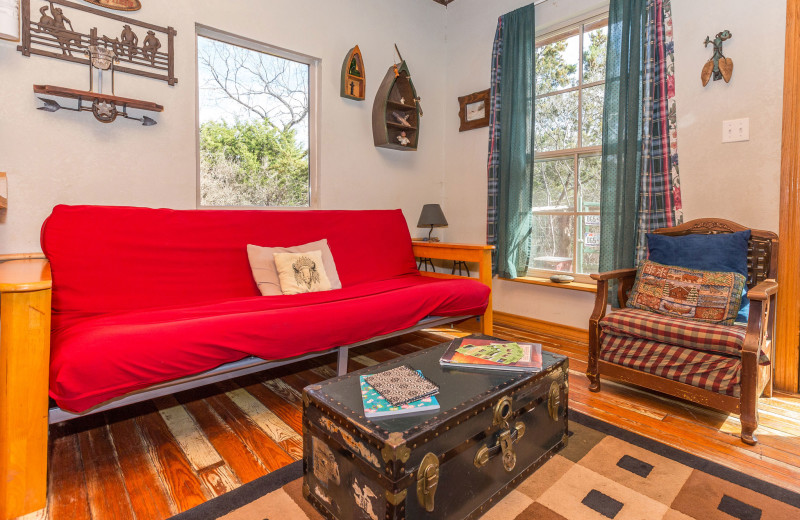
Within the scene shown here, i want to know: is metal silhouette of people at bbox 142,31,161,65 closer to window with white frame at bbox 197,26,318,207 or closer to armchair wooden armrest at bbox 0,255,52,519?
window with white frame at bbox 197,26,318,207

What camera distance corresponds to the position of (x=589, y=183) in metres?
2.85

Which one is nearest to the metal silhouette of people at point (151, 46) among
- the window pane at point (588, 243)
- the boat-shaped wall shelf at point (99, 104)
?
the boat-shaped wall shelf at point (99, 104)

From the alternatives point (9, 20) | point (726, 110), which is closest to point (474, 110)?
point (726, 110)

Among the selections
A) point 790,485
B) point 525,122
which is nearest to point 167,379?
point 790,485

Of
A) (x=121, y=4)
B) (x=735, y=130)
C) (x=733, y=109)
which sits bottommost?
(x=735, y=130)

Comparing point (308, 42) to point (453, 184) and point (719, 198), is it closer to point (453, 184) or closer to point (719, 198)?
point (453, 184)

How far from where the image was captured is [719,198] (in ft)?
7.30

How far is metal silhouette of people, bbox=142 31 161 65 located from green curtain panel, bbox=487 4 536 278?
→ 7.17 feet

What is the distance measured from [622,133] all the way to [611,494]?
2.00m

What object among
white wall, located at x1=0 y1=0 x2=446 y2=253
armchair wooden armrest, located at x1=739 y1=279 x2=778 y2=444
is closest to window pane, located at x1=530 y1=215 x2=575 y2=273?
white wall, located at x1=0 y1=0 x2=446 y2=253

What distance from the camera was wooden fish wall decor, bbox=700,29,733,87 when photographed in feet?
7.09

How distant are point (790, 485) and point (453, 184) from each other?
2796mm

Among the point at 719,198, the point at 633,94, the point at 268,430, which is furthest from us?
the point at 633,94

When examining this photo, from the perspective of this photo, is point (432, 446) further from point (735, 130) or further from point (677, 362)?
point (735, 130)
